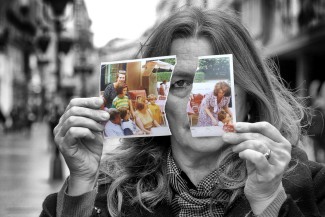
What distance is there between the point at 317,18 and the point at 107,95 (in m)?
21.5

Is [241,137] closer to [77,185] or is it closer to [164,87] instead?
[164,87]

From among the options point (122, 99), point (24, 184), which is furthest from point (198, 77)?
point (24, 184)

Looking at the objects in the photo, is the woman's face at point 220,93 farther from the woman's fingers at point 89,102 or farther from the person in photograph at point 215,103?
the woman's fingers at point 89,102

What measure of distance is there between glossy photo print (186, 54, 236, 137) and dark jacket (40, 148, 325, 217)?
324 mm

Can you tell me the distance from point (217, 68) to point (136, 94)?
Answer: 1.03 ft

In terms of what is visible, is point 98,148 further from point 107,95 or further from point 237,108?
point 237,108

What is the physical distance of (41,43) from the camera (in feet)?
71.0

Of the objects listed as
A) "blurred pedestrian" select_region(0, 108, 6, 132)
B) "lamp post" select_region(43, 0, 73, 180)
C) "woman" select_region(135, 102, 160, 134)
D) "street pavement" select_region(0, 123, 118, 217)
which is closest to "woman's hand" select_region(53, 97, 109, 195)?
"woman" select_region(135, 102, 160, 134)

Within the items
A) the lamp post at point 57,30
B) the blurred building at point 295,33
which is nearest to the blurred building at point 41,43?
the lamp post at point 57,30

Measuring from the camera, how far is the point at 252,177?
2.37 meters

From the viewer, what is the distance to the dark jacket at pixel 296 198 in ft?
8.50

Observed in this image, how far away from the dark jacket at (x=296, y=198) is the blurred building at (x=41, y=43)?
2496 millimetres

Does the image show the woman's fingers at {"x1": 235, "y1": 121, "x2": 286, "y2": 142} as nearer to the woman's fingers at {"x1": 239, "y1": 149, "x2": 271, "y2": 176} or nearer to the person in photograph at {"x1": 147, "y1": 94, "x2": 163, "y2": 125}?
the woman's fingers at {"x1": 239, "y1": 149, "x2": 271, "y2": 176}

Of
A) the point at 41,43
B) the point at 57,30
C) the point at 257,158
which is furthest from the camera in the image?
the point at 41,43
